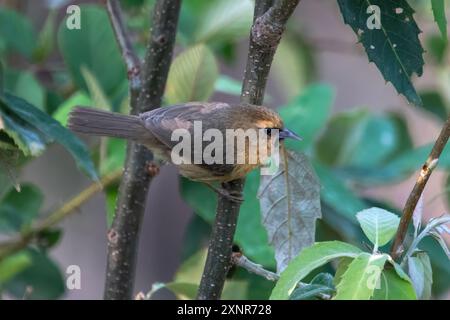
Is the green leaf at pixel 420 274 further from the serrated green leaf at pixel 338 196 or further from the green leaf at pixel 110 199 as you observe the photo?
the green leaf at pixel 110 199

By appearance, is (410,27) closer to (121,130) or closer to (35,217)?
(121,130)

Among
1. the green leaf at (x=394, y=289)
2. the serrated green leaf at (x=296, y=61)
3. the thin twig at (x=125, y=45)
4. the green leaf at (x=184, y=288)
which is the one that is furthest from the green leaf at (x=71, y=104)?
the serrated green leaf at (x=296, y=61)

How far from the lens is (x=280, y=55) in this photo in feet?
9.36

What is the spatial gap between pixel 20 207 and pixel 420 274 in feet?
3.88

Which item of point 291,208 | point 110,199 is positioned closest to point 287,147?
point 291,208

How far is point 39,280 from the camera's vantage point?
1.91m

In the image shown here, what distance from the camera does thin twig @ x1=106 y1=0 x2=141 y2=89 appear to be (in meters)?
1.43

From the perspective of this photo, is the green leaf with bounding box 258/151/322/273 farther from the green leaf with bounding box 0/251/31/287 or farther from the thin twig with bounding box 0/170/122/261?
the green leaf with bounding box 0/251/31/287

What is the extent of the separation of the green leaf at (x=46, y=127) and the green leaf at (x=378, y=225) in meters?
0.50

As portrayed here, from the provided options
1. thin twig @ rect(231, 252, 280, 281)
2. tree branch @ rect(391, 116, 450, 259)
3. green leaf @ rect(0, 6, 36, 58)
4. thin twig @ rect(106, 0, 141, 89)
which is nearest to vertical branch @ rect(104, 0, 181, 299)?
thin twig @ rect(106, 0, 141, 89)

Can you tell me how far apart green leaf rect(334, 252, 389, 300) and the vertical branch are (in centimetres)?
60

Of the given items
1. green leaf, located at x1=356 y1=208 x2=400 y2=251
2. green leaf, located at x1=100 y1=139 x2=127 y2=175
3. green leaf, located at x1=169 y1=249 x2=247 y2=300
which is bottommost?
green leaf, located at x1=169 y1=249 x2=247 y2=300

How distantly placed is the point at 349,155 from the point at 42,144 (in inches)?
49.3

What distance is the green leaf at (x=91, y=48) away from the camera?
1860 millimetres
